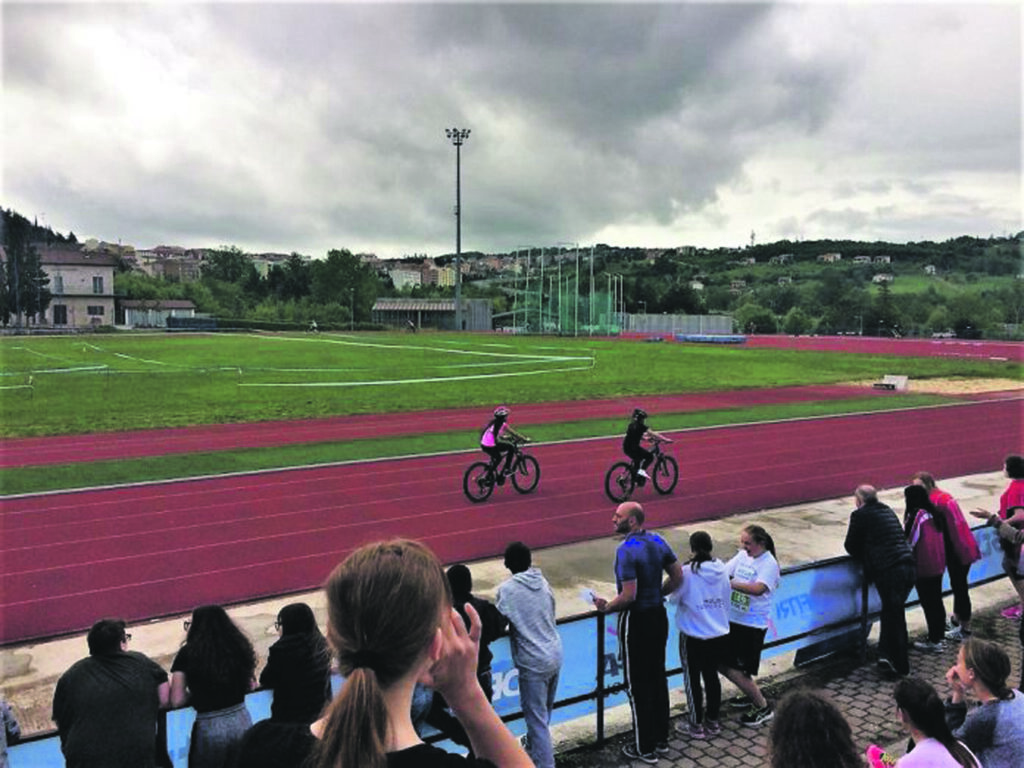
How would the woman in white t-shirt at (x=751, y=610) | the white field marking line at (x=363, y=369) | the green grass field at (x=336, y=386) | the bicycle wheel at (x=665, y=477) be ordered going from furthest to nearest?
the white field marking line at (x=363, y=369) → the green grass field at (x=336, y=386) → the bicycle wheel at (x=665, y=477) → the woman in white t-shirt at (x=751, y=610)

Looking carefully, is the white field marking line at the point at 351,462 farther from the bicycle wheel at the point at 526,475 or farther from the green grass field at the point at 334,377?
the green grass field at the point at 334,377

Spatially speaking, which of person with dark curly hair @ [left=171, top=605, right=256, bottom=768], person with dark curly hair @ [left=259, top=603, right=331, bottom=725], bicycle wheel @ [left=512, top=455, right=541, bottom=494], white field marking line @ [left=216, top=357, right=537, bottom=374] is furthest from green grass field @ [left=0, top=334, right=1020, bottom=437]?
person with dark curly hair @ [left=259, top=603, right=331, bottom=725]

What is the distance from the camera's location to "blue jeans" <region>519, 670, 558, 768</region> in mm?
5227

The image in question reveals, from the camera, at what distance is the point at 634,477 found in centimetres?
1408

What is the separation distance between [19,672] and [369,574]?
8090 mm

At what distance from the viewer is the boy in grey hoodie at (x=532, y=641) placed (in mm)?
5195

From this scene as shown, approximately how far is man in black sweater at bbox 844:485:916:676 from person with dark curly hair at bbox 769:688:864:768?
478cm

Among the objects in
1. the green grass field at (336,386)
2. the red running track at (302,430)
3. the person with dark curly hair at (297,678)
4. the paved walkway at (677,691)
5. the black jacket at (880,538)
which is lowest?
the paved walkway at (677,691)

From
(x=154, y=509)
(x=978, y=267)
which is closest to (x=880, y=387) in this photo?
(x=154, y=509)

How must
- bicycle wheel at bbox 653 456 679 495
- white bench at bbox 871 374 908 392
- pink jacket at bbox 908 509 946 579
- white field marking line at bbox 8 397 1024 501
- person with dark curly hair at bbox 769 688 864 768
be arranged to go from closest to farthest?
person with dark curly hair at bbox 769 688 864 768 < pink jacket at bbox 908 509 946 579 < white field marking line at bbox 8 397 1024 501 < bicycle wheel at bbox 653 456 679 495 < white bench at bbox 871 374 908 392

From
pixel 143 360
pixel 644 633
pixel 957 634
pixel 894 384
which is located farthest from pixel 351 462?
pixel 143 360

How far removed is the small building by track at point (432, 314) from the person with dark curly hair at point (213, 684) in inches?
4421

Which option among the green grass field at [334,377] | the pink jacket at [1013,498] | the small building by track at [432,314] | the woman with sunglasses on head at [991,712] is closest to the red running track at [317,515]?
the pink jacket at [1013,498]

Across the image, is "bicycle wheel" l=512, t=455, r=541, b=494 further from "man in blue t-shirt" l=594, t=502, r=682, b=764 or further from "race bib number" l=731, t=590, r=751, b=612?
"man in blue t-shirt" l=594, t=502, r=682, b=764
